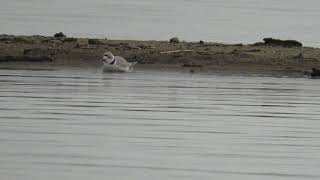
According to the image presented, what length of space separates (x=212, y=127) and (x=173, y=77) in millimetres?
6918

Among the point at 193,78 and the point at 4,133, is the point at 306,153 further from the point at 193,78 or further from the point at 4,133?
the point at 193,78

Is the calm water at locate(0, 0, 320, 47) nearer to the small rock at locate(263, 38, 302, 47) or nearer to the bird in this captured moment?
the small rock at locate(263, 38, 302, 47)

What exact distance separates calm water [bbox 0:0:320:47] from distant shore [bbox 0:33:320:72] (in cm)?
429

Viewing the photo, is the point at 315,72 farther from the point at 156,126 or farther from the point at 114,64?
the point at 156,126

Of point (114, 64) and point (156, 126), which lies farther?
point (114, 64)

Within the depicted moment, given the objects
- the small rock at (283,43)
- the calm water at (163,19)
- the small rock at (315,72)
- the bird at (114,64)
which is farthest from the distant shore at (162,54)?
the calm water at (163,19)

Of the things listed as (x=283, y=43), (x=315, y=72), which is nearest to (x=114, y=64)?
(x=315, y=72)

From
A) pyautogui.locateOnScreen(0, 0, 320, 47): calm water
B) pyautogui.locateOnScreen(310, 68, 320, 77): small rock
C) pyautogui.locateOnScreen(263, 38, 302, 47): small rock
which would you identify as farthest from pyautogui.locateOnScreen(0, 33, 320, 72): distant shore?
pyautogui.locateOnScreen(0, 0, 320, 47): calm water

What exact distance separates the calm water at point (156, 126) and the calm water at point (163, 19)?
8982 millimetres

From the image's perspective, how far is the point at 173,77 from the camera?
2428 centimetres

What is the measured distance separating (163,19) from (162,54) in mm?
13812

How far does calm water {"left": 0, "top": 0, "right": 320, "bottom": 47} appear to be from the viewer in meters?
33.8

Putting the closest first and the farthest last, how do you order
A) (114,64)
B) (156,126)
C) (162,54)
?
(156,126)
(114,64)
(162,54)

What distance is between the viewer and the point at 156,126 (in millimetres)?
17328
